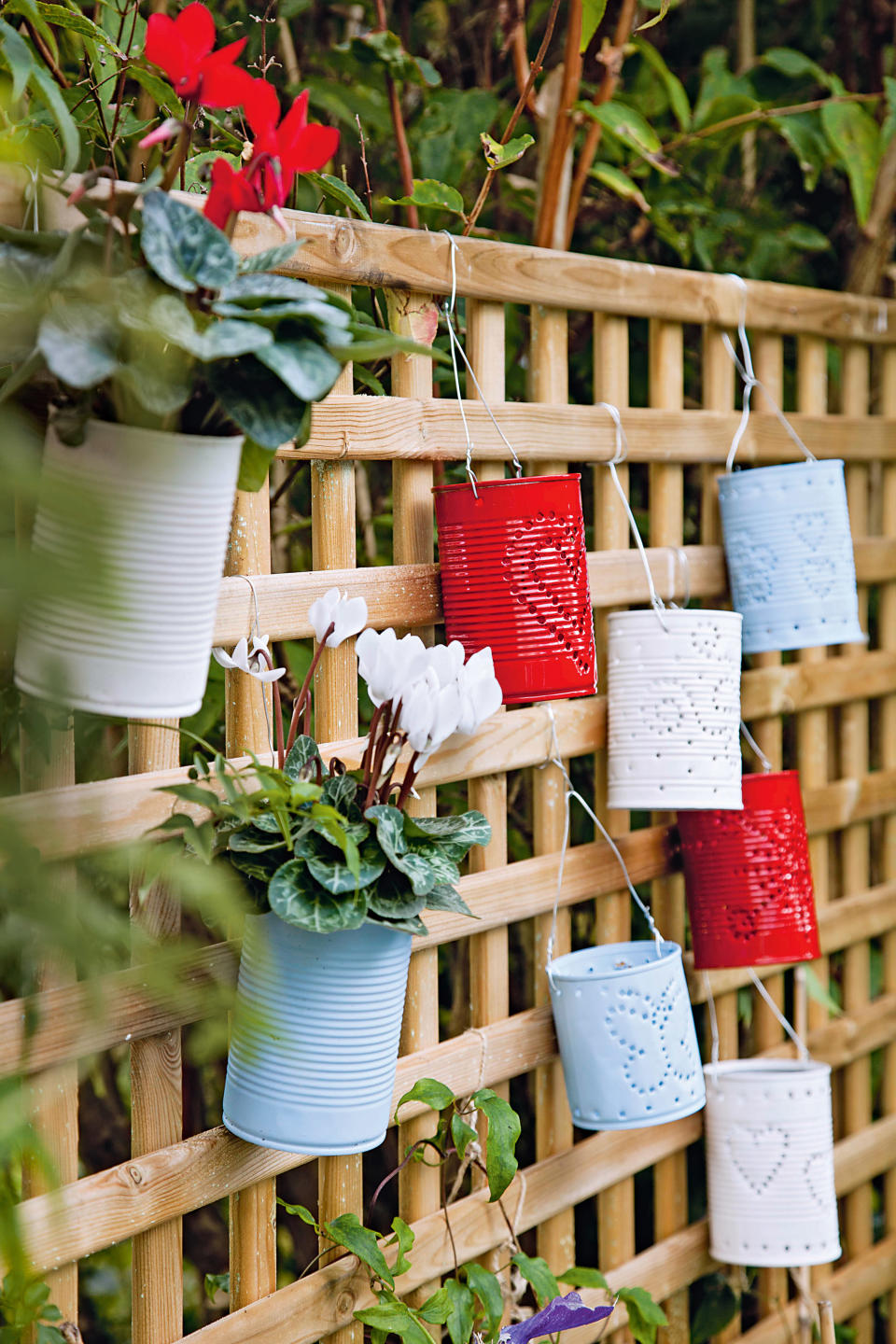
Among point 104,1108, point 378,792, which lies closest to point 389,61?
point 378,792

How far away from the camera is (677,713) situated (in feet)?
4.52

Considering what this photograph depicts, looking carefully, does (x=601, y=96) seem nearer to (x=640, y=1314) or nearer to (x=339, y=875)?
(x=339, y=875)

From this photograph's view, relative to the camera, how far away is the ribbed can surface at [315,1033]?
102cm

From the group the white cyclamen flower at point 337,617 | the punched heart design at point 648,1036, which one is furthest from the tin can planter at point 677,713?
the white cyclamen flower at point 337,617

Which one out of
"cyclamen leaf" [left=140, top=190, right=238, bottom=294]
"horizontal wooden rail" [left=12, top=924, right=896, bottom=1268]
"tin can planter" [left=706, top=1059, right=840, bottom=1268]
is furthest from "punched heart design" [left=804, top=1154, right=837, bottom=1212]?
"cyclamen leaf" [left=140, top=190, right=238, bottom=294]

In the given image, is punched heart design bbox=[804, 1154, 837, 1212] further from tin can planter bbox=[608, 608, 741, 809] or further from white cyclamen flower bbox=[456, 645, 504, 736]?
white cyclamen flower bbox=[456, 645, 504, 736]

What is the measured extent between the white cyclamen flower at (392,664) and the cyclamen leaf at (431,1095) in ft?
1.38

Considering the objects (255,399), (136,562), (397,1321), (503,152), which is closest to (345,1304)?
(397,1321)

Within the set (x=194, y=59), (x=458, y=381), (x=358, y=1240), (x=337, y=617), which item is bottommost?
(x=358, y=1240)

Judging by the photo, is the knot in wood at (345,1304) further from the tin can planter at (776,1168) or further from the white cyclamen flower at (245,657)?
the white cyclamen flower at (245,657)

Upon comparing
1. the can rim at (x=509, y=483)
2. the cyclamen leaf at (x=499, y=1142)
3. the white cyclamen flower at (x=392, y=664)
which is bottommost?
the cyclamen leaf at (x=499, y=1142)

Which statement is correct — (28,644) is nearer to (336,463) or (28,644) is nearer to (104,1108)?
(336,463)

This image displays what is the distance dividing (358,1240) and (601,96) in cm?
137

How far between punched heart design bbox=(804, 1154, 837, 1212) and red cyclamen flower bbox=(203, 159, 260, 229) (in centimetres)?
131
